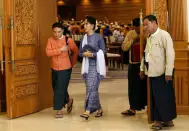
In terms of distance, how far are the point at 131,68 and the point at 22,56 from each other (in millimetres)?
1623

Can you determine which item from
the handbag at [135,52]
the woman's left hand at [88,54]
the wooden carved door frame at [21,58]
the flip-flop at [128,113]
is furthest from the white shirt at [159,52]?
the wooden carved door frame at [21,58]

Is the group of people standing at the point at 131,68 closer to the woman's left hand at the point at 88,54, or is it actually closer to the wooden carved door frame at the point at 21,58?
the woman's left hand at the point at 88,54

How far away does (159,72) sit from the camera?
442 cm

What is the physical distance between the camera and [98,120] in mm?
5203

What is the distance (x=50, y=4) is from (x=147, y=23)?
7.97 ft

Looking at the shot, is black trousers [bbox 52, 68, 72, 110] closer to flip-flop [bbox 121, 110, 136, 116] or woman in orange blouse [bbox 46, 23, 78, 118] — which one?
woman in orange blouse [bbox 46, 23, 78, 118]

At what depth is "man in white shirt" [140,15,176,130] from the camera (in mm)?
4414

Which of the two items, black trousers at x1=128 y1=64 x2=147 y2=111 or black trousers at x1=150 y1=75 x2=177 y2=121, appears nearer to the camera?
black trousers at x1=150 y1=75 x2=177 y2=121

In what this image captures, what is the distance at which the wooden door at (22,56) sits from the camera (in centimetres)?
520

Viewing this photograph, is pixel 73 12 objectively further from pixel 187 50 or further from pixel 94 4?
pixel 187 50

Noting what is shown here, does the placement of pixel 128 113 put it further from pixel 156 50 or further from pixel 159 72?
pixel 156 50

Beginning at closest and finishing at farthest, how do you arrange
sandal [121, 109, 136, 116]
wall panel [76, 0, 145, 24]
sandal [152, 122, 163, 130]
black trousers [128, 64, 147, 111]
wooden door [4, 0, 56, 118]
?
sandal [152, 122, 163, 130] < wooden door [4, 0, 56, 118] < black trousers [128, 64, 147, 111] < sandal [121, 109, 136, 116] < wall panel [76, 0, 145, 24]

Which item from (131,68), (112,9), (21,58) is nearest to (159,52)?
(131,68)

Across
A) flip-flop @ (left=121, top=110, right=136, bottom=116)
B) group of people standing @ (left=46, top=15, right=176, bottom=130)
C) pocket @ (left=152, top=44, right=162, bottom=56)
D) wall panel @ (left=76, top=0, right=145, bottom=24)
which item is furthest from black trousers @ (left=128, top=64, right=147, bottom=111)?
Answer: wall panel @ (left=76, top=0, right=145, bottom=24)
